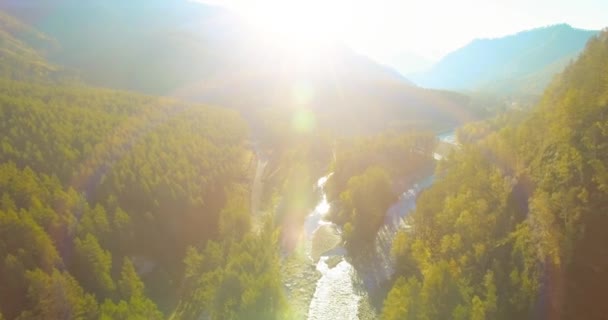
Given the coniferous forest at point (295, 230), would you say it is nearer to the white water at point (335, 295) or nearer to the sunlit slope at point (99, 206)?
the sunlit slope at point (99, 206)

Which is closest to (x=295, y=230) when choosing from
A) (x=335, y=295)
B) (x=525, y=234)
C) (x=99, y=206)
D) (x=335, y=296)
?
(x=335, y=295)

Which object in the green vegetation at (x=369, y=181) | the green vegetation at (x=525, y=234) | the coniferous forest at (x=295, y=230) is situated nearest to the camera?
the green vegetation at (x=525, y=234)

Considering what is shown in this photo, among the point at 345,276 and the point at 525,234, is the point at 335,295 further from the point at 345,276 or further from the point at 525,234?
the point at 525,234

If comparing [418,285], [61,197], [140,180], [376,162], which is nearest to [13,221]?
[61,197]

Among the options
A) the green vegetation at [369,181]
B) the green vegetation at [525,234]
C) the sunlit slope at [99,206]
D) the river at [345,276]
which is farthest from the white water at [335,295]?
the sunlit slope at [99,206]

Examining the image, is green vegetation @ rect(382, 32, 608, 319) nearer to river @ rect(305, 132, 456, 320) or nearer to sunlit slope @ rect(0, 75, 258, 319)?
river @ rect(305, 132, 456, 320)

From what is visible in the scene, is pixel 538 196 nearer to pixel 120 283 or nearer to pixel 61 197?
pixel 120 283
